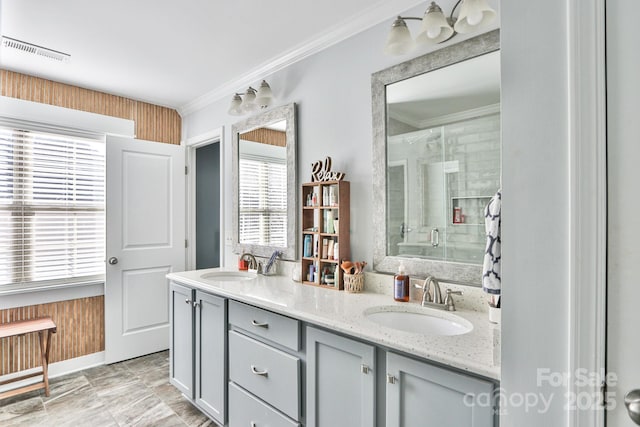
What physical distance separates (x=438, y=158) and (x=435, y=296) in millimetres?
656

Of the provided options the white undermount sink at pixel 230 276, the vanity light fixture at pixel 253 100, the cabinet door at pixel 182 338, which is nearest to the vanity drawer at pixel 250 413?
the cabinet door at pixel 182 338

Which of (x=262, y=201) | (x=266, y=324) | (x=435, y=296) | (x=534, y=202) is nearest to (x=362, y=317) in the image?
(x=435, y=296)

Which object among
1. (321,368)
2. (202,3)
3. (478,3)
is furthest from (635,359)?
(202,3)

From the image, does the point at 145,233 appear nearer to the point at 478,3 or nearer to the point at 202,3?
the point at 202,3

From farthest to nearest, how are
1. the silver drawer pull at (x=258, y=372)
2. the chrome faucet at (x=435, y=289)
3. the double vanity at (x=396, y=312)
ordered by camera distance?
the silver drawer pull at (x=258, y=372)
the chrome faucet at (x=435, y=289)
the double vanity at (x=396, y=312)

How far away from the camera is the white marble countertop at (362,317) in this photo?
1012 millimetres

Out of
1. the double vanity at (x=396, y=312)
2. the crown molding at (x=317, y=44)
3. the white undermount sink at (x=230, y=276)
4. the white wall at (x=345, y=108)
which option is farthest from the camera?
the white undermount sink at (x=230, y=276)

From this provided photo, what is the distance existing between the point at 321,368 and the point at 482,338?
64 centimetres

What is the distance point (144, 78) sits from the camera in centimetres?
281

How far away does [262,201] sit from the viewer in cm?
264

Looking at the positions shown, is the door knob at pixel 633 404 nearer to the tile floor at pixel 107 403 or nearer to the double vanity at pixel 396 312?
the double vanity at pixel 396 312

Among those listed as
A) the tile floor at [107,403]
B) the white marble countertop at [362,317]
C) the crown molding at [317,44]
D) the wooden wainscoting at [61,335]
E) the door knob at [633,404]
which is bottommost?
the tile floor at [107,403]

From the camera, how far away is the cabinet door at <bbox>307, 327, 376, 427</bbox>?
48.4 inches

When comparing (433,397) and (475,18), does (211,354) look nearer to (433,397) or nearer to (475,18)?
(433,397)
